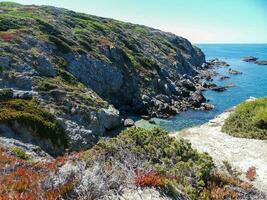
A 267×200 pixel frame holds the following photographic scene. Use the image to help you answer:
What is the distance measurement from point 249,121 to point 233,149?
703 centimetres

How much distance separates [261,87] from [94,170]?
98.5 m

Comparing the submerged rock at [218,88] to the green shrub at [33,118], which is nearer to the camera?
the green shrub at [33,118]

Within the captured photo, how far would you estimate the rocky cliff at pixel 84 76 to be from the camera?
43469 mm

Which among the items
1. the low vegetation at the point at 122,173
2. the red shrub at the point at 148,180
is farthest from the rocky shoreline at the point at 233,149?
the red shrub at the point at 148,180

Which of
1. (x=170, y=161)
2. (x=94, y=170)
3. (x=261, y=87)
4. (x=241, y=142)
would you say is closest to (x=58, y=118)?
(x=241, y=142)

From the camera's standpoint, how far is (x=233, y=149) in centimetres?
2923

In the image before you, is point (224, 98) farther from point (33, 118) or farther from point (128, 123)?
point (33, 118)

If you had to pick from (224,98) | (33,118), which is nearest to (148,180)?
(33,118)

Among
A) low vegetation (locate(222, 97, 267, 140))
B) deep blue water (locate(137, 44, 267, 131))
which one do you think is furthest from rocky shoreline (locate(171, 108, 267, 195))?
deep blue water (locate(137, 44, 267, 131))

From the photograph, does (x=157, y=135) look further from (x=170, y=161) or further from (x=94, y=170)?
(x=94, y=170)

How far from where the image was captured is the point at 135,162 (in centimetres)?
1552

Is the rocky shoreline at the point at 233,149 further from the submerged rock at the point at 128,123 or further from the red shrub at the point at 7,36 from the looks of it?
the red shrub at the point at 7,36

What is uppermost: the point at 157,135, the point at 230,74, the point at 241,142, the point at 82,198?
the point at 82,198

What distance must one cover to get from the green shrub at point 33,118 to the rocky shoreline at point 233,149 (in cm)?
1281
